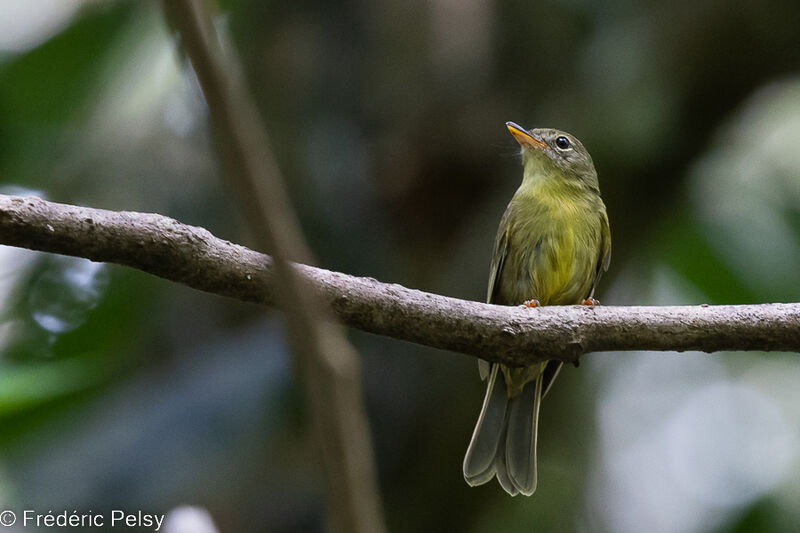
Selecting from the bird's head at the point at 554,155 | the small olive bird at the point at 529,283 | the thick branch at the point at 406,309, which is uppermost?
the bird's head at the point at 554,155

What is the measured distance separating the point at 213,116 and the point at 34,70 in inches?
247

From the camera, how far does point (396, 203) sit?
21.4 feet

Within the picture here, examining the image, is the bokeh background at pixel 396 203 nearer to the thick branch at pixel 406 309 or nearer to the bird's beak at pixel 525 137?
the bird's beak at pixel 525 137

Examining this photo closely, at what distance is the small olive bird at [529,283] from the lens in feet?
15.5

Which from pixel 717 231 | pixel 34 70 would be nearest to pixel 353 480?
pixel 717 231

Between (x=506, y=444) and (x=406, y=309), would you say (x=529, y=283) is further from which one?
(x=406, y=309)

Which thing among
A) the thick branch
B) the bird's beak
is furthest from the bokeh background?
the thick branch

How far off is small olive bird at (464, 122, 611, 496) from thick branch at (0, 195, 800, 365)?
4.64 ft

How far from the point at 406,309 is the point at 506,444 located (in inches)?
81.6

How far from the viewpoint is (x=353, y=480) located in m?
0.67

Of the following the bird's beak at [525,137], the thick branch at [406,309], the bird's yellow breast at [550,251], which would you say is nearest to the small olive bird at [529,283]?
the bird's yellow breast at [550,251]

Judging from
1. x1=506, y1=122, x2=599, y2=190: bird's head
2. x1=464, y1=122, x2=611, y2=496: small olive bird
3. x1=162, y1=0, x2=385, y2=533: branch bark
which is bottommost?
x1=162, y1=0, x2=385, y2=533: branch bark

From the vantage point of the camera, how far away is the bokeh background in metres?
5.64

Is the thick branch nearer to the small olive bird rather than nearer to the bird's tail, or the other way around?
the small olive bird
